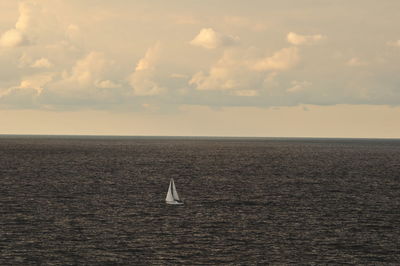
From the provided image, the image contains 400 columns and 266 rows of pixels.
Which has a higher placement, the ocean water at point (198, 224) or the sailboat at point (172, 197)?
the sailboat at point (172, 197)

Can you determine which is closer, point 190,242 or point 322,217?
point 190,242

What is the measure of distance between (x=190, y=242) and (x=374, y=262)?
13315mm

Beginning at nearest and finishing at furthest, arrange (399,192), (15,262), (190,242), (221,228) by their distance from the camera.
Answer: (15,262) → (190,242) → (221,228) → (399,192)

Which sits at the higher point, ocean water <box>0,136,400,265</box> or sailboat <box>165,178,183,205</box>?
sailboat <box>165,178,183,205</box>

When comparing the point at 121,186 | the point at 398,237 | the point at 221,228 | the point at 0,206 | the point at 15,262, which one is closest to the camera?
the point at 15,262

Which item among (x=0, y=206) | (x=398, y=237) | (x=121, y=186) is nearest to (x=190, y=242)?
(x=398, y=237)

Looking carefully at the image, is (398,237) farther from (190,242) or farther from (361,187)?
(361,187)

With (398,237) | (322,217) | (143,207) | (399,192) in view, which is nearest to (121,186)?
(143,207)

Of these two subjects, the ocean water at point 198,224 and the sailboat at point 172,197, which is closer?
the ocean water at point 198,224

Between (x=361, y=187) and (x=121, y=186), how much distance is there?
3758 centimetres

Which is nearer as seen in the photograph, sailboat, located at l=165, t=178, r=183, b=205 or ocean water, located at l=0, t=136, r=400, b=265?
ocean water, located at l=0, t=136, r=400, b=265

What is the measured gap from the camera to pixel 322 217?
5066cm

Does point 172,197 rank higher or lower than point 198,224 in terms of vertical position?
higher

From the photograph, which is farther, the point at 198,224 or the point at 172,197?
Answer: the point at 172,197
